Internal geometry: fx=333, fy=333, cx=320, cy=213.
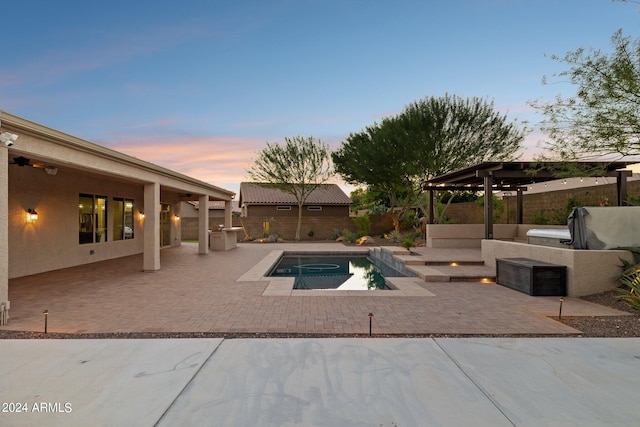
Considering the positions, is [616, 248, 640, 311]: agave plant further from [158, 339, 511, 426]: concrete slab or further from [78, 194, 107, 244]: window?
[78, 194, 107, 244]: window

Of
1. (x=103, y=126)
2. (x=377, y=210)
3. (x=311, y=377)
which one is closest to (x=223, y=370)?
(x=311, y=377)

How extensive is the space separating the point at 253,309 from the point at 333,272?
6.56 meters

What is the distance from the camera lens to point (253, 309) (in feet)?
19.1

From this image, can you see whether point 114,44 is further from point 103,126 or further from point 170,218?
point 170,218

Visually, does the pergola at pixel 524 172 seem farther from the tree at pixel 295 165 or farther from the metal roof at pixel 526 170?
the tree at pixel 295 165

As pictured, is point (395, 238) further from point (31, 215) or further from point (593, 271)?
point (31, 215)

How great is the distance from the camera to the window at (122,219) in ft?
44.0

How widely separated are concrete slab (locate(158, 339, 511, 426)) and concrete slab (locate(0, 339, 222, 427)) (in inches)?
8.6

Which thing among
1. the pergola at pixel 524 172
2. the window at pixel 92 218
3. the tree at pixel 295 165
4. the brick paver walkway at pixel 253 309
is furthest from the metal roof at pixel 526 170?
the window at pixel 92 218

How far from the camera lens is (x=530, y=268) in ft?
23.1

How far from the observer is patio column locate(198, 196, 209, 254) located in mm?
14789

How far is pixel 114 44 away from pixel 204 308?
415 inches

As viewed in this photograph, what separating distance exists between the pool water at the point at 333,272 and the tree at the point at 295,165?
8.74 meters

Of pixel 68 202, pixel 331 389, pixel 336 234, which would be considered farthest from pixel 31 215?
pixel 336 234
